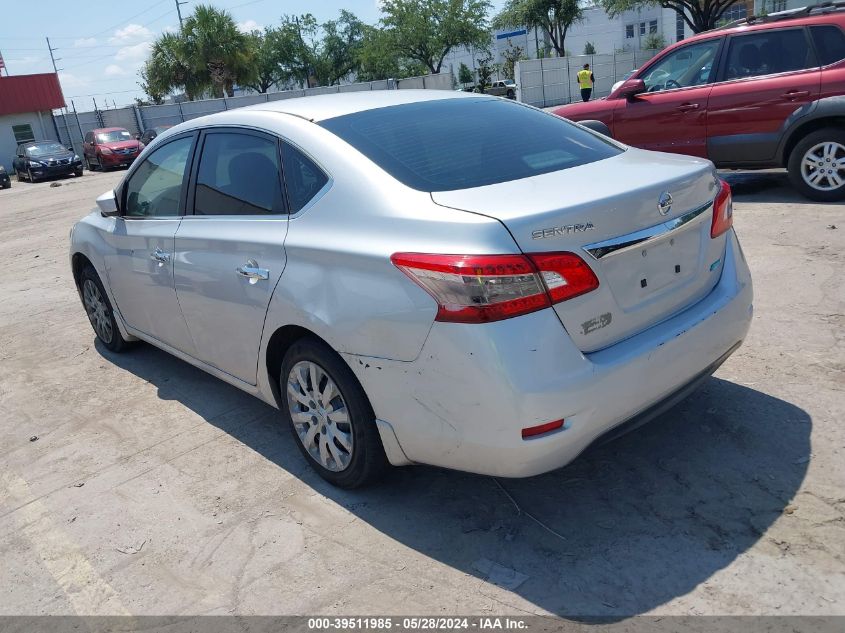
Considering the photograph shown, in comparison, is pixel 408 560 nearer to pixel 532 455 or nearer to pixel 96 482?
pixel 532 455

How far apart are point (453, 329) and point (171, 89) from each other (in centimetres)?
4981

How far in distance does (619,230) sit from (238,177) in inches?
78.5

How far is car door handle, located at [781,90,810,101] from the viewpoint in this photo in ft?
23.9

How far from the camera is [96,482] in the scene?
3.78 metres

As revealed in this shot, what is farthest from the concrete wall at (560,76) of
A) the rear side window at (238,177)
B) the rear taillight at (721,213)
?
the rear taillight at (721,213)

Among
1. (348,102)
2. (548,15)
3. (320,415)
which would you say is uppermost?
(548,15)

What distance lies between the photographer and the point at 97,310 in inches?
219

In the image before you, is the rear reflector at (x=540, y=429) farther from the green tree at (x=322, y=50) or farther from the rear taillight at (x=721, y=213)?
the green tree at (x=322, y=50)

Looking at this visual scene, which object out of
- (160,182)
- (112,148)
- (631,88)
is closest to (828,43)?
(631,88)

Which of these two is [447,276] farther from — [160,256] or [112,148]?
[112,148]

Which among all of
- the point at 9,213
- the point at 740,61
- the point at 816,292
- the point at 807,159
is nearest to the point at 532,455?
the point at 816,292

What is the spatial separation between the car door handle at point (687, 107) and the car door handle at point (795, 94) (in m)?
0.91

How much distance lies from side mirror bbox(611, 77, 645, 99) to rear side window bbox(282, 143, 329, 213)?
6.08 metres

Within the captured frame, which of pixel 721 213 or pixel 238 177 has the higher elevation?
pixel 238 177
